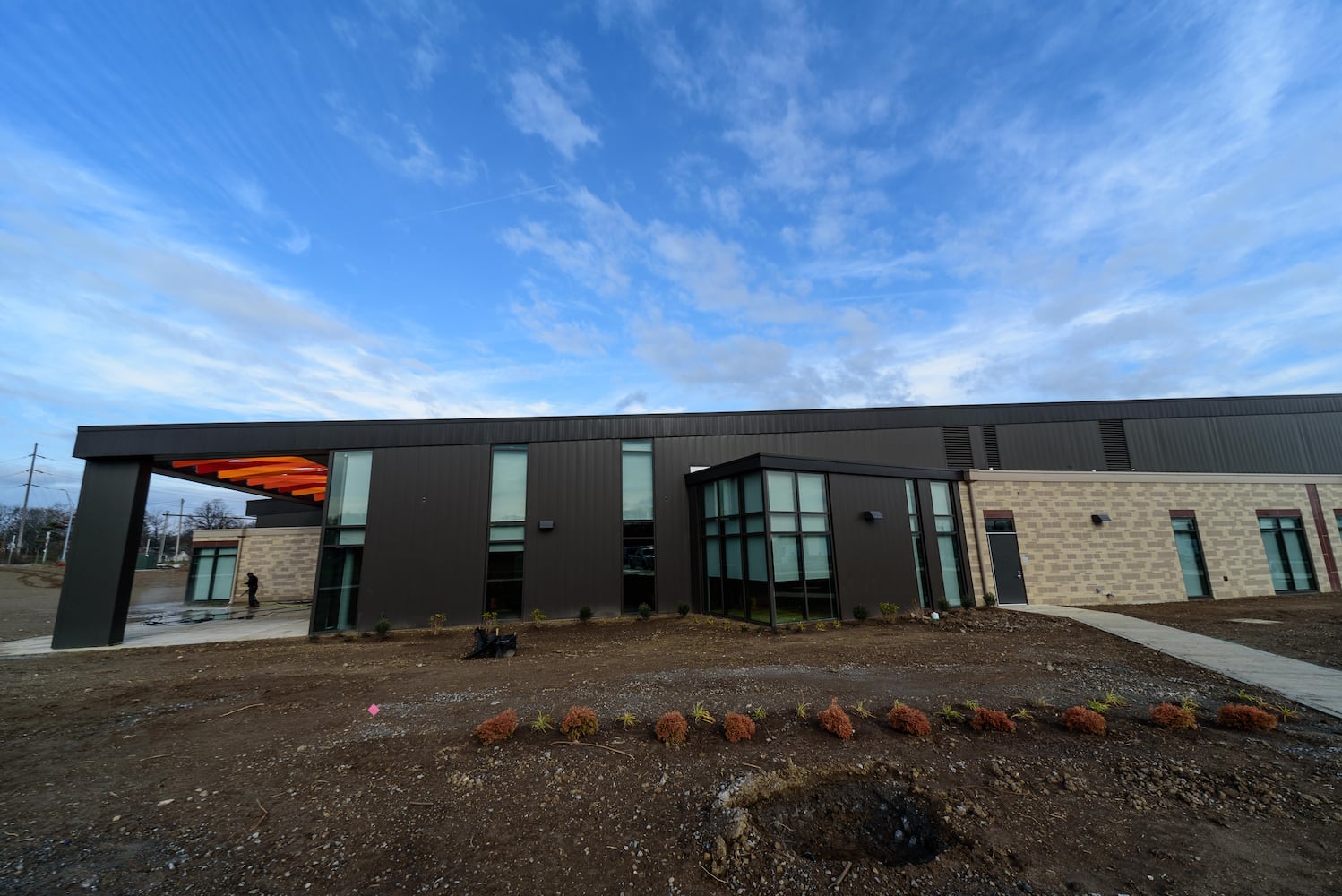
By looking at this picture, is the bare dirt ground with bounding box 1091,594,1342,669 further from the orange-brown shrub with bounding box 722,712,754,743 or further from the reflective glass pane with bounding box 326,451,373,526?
the reflective glass pane with bounding box 326,451,373,526

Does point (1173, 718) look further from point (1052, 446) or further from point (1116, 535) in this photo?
point (1052, 446)

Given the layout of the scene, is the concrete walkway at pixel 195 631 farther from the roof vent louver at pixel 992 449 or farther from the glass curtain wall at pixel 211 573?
the roof vent louver at pixel 992 449

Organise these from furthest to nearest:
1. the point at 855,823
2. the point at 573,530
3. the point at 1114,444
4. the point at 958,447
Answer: the point at 1114,444 < the point at 958,447 < the point at 573,530 < the point at 855,823

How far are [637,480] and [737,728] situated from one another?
444 inches

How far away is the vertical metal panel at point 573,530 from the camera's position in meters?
15.1

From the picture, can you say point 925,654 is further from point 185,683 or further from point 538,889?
point 185,683

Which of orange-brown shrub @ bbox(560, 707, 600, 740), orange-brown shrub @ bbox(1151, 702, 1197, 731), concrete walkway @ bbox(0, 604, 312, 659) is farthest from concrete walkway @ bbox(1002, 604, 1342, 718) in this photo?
concrete walkway @ bbox(0, 604, 312, 659)

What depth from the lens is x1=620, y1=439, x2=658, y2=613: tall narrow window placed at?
15570mm

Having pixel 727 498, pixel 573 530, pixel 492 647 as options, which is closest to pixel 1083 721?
pixel 492 647

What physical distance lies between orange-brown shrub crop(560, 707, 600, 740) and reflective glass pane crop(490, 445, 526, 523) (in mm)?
10478

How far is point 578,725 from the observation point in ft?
17.7

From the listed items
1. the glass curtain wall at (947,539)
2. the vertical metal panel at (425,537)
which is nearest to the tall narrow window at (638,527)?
the vertical metal panel at (425,537)

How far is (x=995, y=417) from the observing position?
20500mm

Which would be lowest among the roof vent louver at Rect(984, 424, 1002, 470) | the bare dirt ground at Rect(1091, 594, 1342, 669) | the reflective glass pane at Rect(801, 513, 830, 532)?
the bare dirt ground at Rect(1091, 594, 1342, 669)
